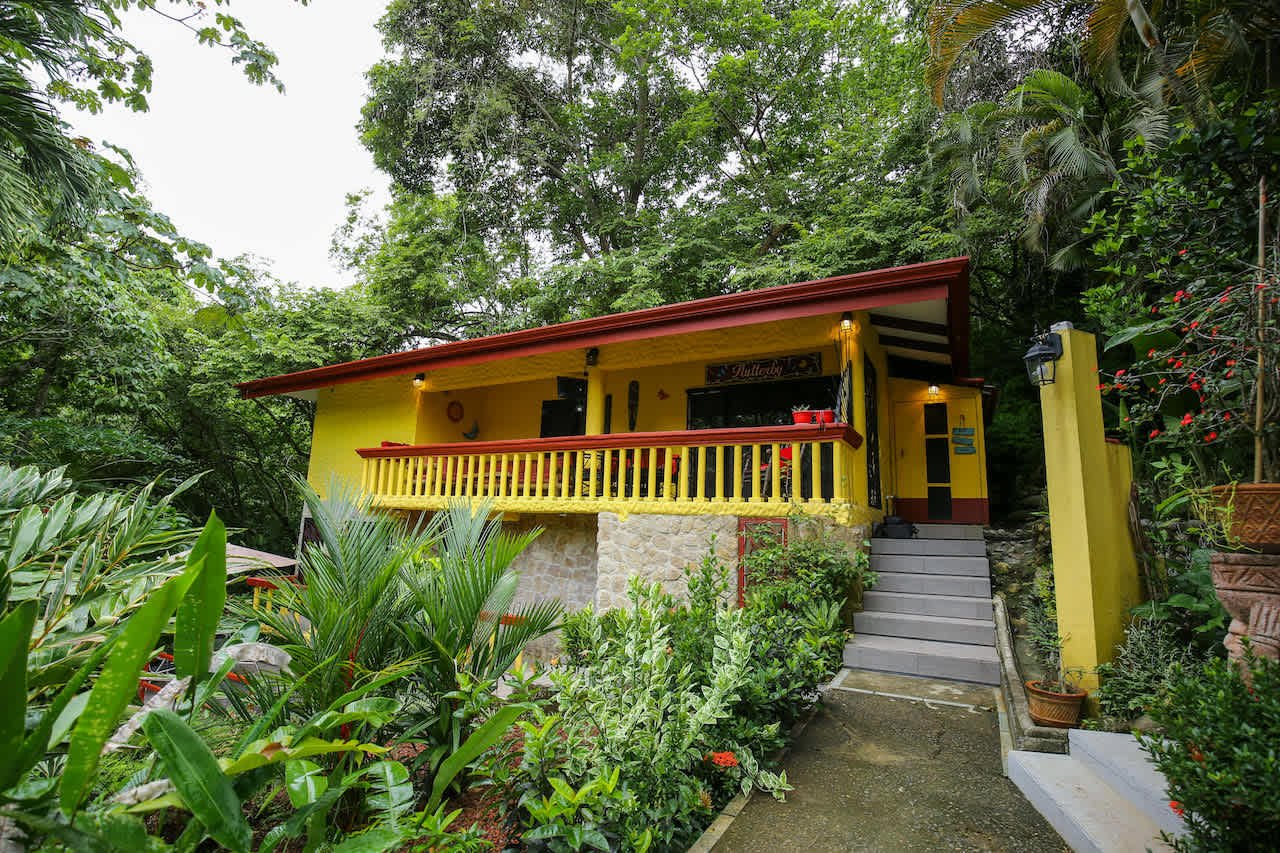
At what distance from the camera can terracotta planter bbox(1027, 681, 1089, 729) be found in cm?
334

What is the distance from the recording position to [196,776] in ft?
3.93

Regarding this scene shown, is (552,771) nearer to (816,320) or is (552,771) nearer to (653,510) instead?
(653,510)

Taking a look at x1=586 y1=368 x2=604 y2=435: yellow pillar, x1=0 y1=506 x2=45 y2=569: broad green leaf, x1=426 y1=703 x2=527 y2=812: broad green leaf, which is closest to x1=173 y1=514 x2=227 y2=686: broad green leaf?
x1=0 y1=506 x2=45 y2=569: broad green leaf

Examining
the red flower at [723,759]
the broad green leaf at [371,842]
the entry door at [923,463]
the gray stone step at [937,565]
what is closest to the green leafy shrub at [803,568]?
the gray stone step at [937,565]

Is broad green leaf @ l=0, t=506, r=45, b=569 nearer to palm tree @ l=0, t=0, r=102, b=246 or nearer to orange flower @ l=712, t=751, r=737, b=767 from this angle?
orange flower @ l=712, t=751, r=737, b=767

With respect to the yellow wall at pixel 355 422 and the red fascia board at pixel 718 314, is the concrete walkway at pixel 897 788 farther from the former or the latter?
the yellow wall at pixel 355 422

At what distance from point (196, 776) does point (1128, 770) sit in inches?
141

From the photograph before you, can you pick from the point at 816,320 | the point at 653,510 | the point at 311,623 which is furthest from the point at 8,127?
the point at 816,320

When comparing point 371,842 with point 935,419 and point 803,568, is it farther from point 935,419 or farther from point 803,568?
point 935,419

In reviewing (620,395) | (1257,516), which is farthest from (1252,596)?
(620,395)

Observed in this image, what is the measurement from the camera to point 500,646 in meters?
2.92

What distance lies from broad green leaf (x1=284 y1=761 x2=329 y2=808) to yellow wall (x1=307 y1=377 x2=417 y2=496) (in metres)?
8.21

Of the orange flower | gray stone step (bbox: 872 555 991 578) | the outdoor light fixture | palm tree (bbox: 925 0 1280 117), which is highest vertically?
palm tree (bbox: 925 0 1280 117)

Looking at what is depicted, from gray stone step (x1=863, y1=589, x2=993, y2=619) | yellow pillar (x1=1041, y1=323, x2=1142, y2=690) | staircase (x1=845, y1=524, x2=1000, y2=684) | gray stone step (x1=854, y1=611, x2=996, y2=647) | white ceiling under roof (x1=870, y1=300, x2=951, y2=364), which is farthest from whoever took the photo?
white ceiling under roof (x1=870, y1=300, x2=951, y2=364)
